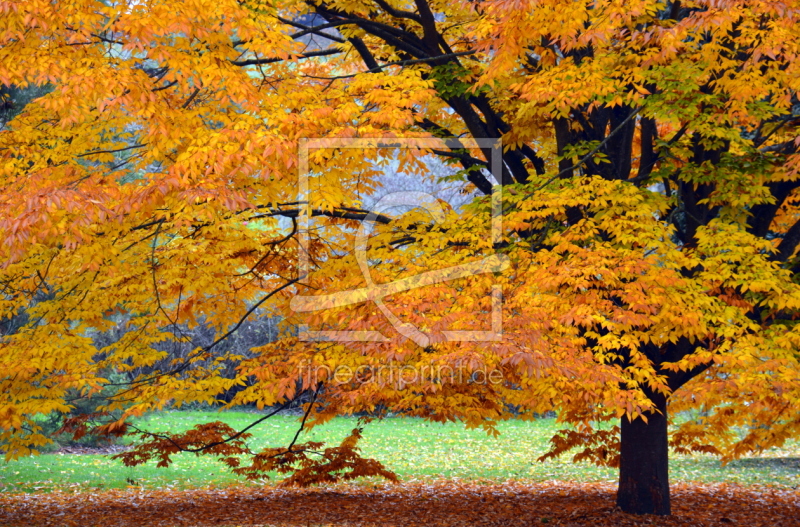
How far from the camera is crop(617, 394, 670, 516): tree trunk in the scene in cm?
840

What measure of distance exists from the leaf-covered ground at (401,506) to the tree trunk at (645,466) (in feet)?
0.56

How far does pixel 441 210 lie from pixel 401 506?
528 centimetres

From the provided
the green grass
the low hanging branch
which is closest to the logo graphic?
the low hanging branch

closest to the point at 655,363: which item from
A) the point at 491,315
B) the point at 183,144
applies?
the point at 491,315

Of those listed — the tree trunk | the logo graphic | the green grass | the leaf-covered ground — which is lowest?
the green grass

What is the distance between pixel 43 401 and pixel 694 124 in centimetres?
729

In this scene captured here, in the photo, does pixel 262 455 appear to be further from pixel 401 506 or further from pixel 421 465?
pixel 421 465

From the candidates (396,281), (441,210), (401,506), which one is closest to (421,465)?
(401,506)

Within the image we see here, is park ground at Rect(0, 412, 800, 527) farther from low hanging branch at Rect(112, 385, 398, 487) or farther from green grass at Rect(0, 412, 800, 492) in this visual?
low hanging branch at Rect(112, 385, 398, 487)

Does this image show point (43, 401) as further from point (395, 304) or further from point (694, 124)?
point (694, 124)

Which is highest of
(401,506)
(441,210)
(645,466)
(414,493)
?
(441,210)

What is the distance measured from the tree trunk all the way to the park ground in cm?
17

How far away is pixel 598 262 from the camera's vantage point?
5.95 m

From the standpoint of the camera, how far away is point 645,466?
8.47 metres
